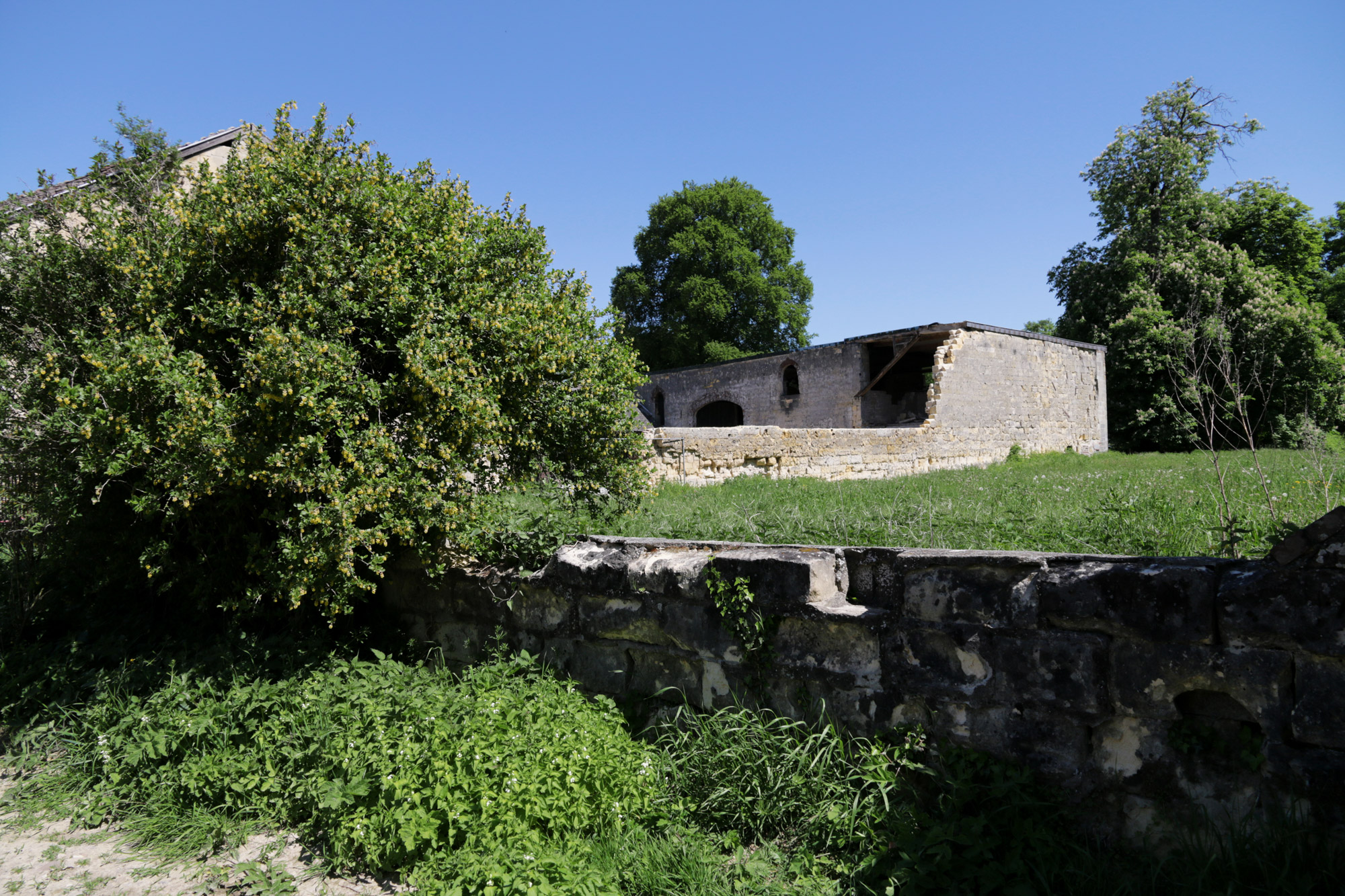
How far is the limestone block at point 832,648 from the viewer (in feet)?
10.4

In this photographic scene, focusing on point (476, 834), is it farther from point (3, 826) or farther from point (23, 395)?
point (23, 395)

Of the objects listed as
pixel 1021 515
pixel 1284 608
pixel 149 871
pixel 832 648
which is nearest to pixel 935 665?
pixel 832 648

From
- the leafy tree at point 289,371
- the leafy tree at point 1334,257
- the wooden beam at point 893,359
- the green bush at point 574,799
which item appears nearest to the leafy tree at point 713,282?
the wooden beam at point 893,359

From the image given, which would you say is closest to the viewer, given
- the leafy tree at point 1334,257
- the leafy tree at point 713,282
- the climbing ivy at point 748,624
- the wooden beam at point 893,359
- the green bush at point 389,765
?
the green bush at point 389,765

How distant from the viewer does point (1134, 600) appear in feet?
8.34

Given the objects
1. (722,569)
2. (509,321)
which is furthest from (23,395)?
(722,569)

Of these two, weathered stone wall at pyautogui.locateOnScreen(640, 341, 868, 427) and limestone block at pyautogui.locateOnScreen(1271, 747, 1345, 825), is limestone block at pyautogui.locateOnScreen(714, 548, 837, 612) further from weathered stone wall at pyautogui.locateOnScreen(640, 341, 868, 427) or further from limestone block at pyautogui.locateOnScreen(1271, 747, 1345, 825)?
weathered stone wall at pyautogui.locateOnScreen(640, 341, 868, 427)

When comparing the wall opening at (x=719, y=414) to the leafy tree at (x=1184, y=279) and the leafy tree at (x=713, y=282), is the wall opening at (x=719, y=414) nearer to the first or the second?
the leafy tree at (x=713, y=282)

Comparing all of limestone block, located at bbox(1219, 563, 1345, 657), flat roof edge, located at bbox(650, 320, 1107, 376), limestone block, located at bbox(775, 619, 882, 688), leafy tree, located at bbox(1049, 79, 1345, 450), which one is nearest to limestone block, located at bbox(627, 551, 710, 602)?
limestone block, located at bbox(775, 619, 882, 688)

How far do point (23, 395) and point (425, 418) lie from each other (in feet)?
8.31

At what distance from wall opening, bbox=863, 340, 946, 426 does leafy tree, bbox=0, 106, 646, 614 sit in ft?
55.7

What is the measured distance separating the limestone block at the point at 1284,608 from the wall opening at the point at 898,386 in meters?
18.3

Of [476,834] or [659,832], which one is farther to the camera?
[659,832]

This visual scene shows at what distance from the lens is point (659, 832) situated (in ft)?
10.5
